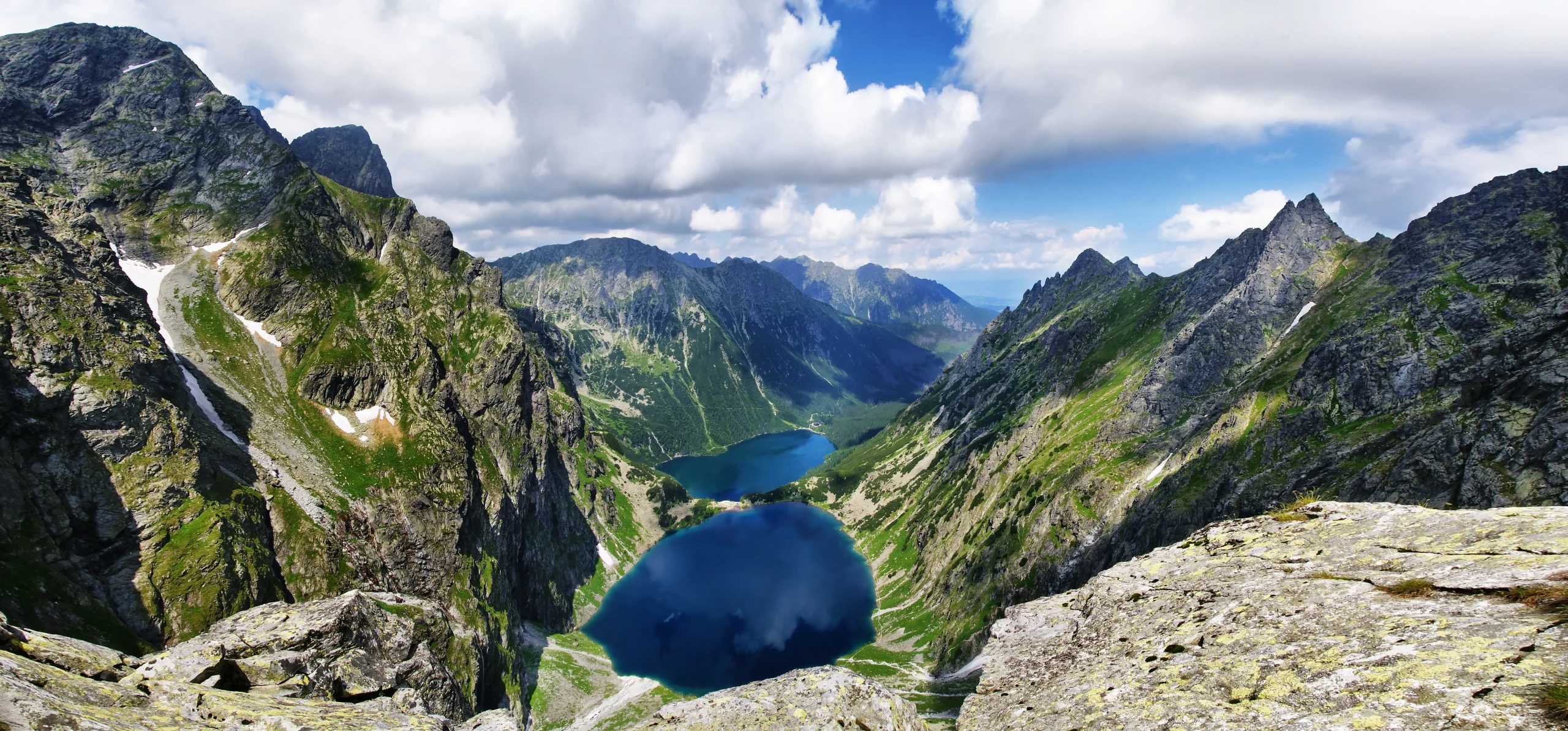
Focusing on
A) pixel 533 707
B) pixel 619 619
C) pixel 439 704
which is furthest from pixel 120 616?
pixel 619 619

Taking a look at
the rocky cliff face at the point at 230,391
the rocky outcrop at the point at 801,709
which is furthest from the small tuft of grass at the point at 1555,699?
the rocky cliff face at the point at 230,391

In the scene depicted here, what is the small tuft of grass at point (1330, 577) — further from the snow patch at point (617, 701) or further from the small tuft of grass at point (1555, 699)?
the snow patch at point (617, 701)

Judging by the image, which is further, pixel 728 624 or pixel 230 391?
pixel 728 624

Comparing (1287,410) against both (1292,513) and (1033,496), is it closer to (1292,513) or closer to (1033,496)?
(1033,496)

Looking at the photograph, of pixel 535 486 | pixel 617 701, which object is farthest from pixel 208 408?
pixel 535 486

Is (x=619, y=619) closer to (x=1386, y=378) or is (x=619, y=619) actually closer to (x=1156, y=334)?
(x=1386, y=378)

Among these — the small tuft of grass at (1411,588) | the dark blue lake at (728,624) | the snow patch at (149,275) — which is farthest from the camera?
the dark blue lake at (728,624)

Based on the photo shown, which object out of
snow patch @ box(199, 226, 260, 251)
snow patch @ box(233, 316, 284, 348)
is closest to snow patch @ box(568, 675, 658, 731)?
snow patch @ box(233, 316, 284, 348)

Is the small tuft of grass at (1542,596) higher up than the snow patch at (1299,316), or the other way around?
the snow patch at (1299,316)
